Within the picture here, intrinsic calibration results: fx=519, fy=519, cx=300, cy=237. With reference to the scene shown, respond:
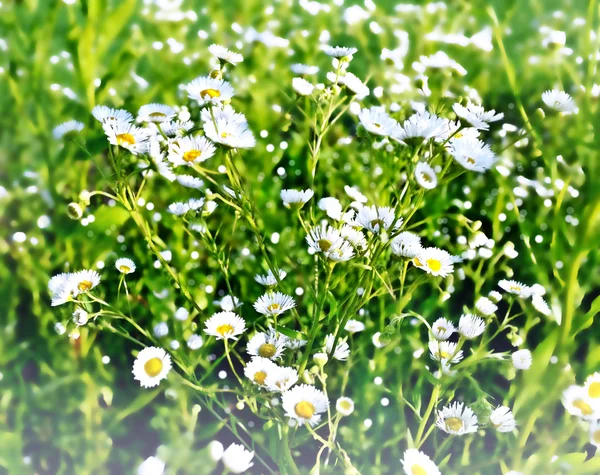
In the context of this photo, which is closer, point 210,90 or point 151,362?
point 210,90

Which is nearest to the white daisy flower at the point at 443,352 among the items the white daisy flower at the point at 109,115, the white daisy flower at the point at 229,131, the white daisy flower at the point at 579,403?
the white daisy flower at the point at 579,403

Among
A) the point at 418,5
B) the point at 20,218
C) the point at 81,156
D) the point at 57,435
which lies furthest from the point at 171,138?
the point at 418,5

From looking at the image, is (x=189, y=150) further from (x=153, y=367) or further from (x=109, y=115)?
(x=153, y=367)

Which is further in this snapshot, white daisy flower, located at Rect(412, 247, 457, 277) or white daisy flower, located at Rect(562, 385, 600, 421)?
white daisy flower, located at Rect(562, 385, 600, 421)

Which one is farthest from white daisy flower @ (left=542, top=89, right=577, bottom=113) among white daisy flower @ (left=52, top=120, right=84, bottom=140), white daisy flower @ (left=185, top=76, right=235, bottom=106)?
white daisy flower @ (left=52, top=120, right=84, bottom=140)

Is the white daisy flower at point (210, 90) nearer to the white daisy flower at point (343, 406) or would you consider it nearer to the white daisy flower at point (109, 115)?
the white daisy flower at point (109, 115)

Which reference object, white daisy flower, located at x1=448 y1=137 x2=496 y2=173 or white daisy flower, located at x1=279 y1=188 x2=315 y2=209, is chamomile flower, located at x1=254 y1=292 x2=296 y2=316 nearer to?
white daisy flower, located at x1=279 y1=188 x2=315 y2=209

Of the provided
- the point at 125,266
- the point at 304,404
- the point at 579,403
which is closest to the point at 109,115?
the point at 125,266
